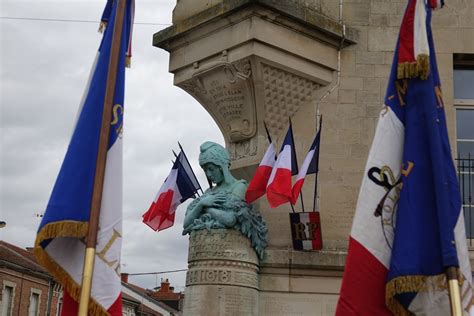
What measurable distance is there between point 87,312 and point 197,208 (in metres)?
3.54

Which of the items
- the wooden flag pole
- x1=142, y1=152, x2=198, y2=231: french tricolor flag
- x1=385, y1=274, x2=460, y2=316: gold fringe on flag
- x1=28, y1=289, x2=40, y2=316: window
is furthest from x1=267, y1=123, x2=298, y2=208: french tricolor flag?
x1=28, y1=289, x2=40, y2=316: window

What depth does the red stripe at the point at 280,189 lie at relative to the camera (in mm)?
9273

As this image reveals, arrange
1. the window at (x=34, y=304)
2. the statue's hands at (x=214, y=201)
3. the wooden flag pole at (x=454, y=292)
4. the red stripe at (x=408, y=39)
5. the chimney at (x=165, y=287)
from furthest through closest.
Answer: the chimney at (x=165, y=287) < the window at (x=34, y=304) < the statue's hands at (x=214, y=201) < the red stripe at (x=408, y=39) < the wooden flag pole at (x=454, y=292)

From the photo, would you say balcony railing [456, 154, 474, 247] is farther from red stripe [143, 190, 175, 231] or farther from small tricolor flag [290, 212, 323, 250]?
red stripe [143, 190, 175, 231]

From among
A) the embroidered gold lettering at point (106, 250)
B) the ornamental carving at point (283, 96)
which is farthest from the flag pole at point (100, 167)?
the ornamental carving at point (283, 96)

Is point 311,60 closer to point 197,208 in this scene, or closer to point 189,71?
point 189,71

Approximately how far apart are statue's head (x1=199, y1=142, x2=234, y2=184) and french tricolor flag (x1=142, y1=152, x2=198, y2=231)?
972 mm

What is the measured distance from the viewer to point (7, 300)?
1938 inches

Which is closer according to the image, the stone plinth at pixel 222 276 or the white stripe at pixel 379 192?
the white stripe at pixel 379 192

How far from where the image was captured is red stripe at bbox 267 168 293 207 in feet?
30.4

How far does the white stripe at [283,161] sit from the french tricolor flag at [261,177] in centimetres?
14

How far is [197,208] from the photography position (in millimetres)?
9797

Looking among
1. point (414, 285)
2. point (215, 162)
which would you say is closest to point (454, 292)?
point (414, 285)

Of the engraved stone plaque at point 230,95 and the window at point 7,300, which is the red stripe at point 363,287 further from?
the window at point 7,300
